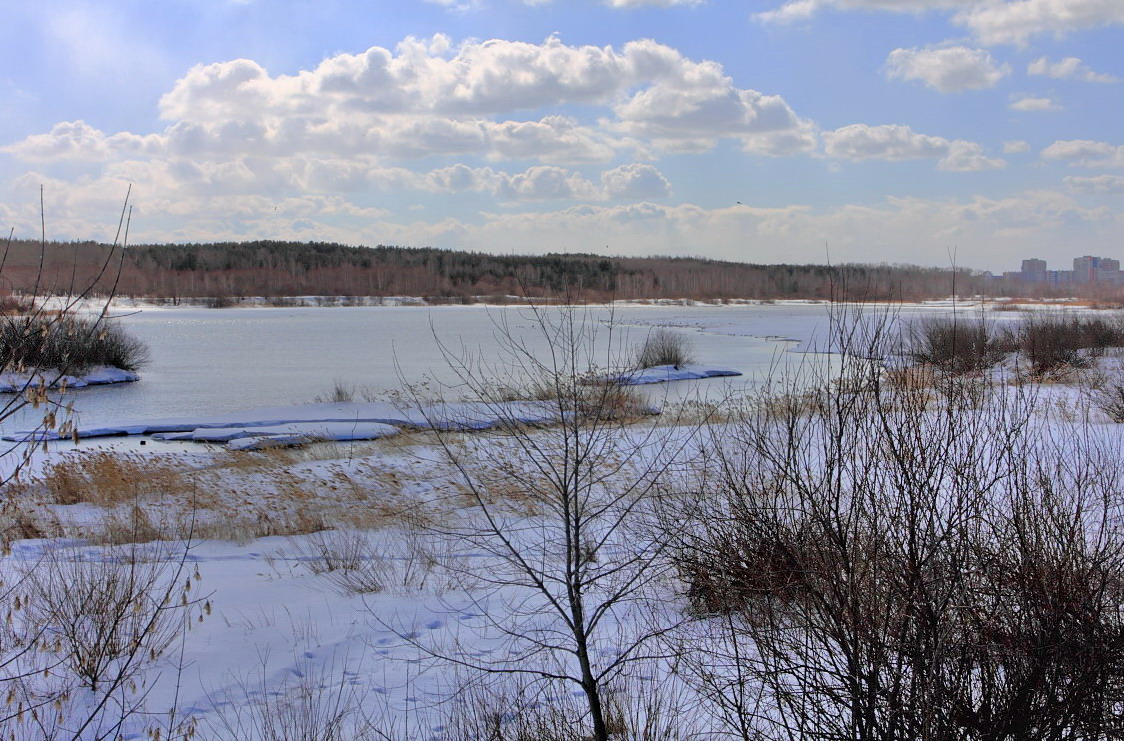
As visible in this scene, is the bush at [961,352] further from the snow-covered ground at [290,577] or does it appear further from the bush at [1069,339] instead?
the bush at [1069,339]

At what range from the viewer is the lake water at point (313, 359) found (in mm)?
20766

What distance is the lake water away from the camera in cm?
2077

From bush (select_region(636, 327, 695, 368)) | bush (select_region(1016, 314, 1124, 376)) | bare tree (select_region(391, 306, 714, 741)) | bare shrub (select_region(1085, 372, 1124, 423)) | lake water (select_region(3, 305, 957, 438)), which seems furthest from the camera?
bush (select_region(636, 327, 695, 368))

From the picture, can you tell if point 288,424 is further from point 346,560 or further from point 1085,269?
point 1085,269

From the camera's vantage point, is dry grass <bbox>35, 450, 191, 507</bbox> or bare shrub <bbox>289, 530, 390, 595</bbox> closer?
bare shrub <bbox>289, 530, 390, 595</bbox>

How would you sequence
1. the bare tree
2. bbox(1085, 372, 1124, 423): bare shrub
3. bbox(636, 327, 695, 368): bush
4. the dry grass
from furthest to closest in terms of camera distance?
1. bbox(636, 327, 695, 368): bush
2. bbox(1085, 372, 1124, 423): bare shrub
3. the dry grass
4. the bare tree

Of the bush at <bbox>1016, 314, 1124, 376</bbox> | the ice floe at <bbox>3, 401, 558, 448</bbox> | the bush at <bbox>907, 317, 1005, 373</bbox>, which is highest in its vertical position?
the bush at <bbox>907, 317, 1005, 373</bbox>

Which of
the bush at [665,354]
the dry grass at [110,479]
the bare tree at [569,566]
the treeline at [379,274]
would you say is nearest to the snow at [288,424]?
the dry grass at [110,479]

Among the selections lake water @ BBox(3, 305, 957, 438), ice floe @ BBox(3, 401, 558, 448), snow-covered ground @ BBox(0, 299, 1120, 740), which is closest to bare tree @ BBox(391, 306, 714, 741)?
snow-covered ground @ BBox(0, 299, 1120, 740)

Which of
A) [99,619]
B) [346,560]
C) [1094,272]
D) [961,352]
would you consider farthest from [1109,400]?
[1094,272]

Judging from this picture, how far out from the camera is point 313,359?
31281 mm

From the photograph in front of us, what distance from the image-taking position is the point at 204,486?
36.7 ft

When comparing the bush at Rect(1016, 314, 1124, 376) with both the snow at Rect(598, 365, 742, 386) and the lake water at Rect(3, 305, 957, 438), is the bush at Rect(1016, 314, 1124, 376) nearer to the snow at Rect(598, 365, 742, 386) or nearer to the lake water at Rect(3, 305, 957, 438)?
the lake water at Rect(3, 305, 957, 438)

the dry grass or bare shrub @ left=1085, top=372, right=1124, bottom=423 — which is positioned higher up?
bare shrub @ left=1085, top=372, right=1124, bottom=423
